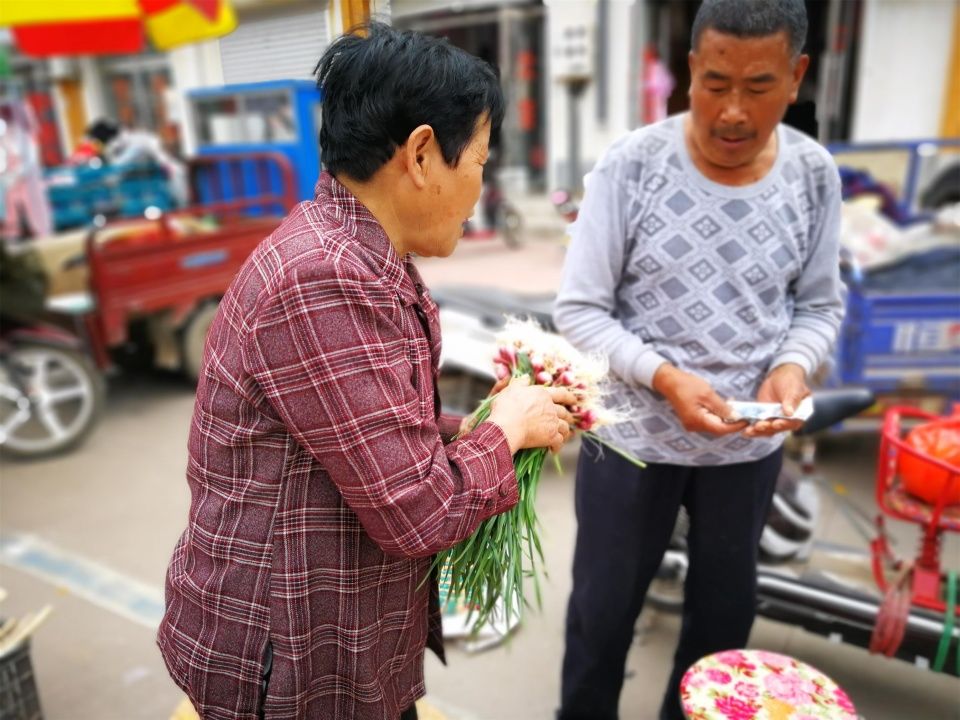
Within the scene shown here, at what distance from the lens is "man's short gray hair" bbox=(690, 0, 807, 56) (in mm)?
1402

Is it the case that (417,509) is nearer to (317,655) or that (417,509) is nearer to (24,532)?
(317,655)

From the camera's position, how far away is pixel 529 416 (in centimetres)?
115

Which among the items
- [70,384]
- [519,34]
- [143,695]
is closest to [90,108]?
[519,34]

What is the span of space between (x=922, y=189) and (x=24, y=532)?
6.57m

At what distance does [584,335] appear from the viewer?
1628 mm

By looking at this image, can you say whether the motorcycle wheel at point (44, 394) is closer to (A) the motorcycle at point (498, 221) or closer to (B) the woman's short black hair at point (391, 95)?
(B) the woman's short black hair at point (391, 95)

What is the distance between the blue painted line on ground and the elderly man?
1824 mm

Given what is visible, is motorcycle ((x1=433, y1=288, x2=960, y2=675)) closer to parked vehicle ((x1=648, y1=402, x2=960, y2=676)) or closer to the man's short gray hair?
parked vehicle ((x1=648, y1=402, x2=960, y2=676))

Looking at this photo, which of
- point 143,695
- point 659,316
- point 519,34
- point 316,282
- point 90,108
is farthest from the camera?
point 90,108

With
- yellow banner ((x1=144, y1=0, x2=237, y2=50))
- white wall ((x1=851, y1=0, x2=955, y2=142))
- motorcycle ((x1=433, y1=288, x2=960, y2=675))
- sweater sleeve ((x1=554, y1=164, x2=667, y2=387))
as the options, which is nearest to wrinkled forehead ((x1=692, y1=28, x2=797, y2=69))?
sweater sleeve ((x1=554, y1=164, x2=667, y2=387))

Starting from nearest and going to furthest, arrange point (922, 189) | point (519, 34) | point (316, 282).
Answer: point (316, 282) < point (922, 189) < point (519, 34)

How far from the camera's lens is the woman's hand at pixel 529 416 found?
3.70ft

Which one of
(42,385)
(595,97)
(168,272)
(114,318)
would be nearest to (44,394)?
(42,385)

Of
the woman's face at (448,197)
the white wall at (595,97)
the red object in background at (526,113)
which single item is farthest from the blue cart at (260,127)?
the woman's face at (448,197)
